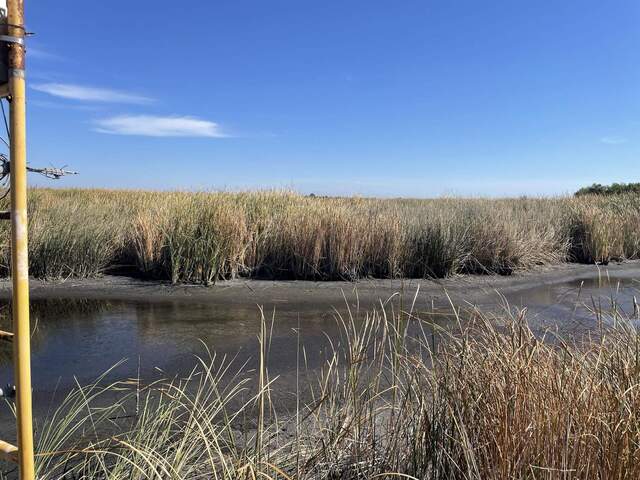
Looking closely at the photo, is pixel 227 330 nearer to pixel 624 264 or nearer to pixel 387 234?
pixel 387 234

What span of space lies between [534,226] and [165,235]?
9.06 meters

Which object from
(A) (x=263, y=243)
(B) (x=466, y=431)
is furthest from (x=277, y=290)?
(B) (x=466, y=431)

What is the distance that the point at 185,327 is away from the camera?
7.08m

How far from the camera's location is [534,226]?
13.7 m

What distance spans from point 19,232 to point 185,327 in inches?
208

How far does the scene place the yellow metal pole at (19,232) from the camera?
1924 millimetres

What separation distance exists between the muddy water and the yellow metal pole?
6.55ft

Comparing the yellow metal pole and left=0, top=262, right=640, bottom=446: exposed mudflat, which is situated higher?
the yellow metal pole

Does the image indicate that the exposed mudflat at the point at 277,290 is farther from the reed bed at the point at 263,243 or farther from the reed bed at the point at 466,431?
the reed bed at the point at 466,431

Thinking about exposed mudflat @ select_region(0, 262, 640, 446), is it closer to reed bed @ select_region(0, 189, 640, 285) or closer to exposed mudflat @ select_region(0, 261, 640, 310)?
exposed mudflat @ select_region(0, 261, 640, 310)

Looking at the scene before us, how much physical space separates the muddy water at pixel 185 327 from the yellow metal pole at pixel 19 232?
1995 millimetres

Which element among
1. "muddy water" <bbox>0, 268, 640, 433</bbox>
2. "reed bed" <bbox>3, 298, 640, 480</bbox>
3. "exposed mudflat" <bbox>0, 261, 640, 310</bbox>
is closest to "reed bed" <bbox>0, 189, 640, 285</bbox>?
"exposed mudflat" <bbox>0, 261, 640, 310</bbox>

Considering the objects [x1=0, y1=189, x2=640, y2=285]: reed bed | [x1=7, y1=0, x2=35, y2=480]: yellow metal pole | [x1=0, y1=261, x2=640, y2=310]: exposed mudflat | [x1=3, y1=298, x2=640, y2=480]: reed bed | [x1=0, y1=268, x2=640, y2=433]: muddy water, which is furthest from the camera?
[x1=0, y1=189, x2=640, y2=285]: reed bed

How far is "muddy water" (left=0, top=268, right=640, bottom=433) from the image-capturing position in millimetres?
5223
